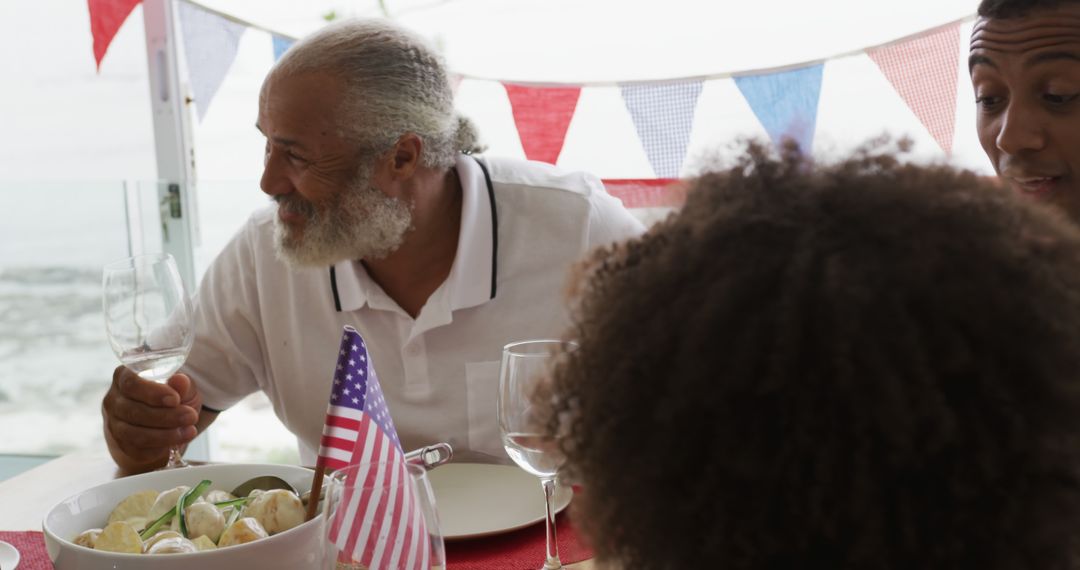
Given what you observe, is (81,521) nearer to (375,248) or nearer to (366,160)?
(375,248)

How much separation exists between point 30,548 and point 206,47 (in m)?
2.26

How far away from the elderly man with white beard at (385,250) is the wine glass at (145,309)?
43 centimetres

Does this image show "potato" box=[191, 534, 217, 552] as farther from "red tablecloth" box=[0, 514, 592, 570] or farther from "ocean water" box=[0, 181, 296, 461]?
"ocean water" box=[0, 181, 296, 461]

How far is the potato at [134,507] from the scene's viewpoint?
1.06 m

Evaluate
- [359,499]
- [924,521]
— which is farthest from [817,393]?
[359,499]

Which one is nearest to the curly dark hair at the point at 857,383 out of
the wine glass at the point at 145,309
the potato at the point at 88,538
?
the potato at the point at 88,538

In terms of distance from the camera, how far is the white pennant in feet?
10.1

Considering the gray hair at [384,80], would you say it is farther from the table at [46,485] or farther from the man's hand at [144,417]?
the table at [46,485]

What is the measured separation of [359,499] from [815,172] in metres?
0.46

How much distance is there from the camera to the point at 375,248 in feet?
6.08

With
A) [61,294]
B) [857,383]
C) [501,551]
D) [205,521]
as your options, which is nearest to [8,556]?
[205,521]

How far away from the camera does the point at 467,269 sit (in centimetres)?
182

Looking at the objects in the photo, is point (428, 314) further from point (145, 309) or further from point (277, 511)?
point (277, 511)

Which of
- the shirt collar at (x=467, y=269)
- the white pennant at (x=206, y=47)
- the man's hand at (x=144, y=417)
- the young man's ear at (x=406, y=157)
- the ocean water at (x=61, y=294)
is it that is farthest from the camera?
the ocean water at (x=61, y=294)
